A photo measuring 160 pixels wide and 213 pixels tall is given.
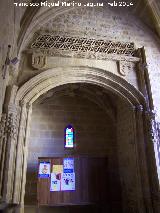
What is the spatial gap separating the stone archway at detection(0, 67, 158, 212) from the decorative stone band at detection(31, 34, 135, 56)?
2.27 ft

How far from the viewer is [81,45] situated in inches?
244

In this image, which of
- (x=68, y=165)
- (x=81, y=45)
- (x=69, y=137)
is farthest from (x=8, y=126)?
(x=69, y=137)

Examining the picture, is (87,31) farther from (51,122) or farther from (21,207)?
(21,207)

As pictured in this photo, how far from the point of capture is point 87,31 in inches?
253

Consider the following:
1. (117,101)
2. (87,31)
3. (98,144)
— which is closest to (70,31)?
(87,31)

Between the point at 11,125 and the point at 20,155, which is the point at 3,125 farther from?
the point at 20,155

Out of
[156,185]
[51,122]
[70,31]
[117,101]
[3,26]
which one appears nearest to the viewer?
[3,26]

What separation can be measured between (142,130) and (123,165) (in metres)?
1.76

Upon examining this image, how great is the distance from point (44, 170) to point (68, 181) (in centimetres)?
86

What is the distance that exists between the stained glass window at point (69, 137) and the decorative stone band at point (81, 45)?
3.07 meters

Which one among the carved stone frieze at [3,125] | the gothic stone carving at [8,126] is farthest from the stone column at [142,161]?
the carved stone frieze at [3,125]

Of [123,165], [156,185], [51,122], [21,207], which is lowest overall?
[21,207]

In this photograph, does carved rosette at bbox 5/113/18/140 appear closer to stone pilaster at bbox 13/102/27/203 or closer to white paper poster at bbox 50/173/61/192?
stone pilaster at bbox 13/102/27/203

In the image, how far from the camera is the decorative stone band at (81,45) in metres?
6.02
